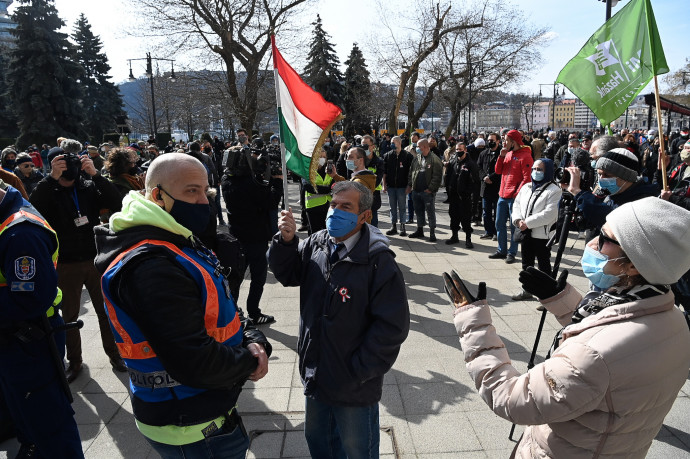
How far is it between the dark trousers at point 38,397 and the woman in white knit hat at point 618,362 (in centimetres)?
243

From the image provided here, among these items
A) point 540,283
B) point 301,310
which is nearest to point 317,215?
point 301,310

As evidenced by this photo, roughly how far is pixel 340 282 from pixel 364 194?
2.04 feet

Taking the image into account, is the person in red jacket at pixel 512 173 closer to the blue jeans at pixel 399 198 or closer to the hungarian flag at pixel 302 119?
the blue jeans at pixel 399 198

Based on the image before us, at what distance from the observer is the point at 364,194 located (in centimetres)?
279

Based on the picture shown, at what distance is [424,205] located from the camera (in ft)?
31.6

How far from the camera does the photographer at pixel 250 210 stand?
5.17m

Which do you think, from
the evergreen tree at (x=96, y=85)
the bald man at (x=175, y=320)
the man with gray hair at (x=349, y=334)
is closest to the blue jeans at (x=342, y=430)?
the man with gray hair at (x=349, y=334)

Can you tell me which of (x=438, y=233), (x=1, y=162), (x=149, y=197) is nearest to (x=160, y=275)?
(x=149, y=197)

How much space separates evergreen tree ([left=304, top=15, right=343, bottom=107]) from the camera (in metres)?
46.6

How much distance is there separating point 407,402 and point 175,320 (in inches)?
102

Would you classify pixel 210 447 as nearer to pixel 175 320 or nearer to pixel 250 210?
pixel 175 320

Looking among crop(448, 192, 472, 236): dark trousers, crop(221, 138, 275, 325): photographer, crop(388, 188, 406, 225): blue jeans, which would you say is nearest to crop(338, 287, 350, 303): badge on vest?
crop(221, 138, 275, 325): photographer

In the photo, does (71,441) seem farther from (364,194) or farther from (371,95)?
(371,95)

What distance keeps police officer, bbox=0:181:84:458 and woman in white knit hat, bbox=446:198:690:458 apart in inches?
91.2
